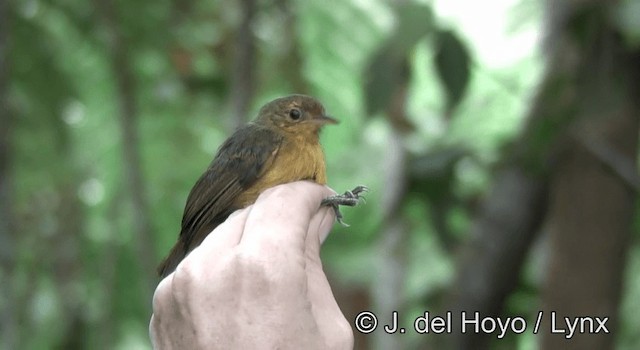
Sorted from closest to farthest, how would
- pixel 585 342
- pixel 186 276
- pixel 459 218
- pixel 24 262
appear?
1. pixel 186 276
2. pixel 585 342
3. pixel 459 218
4. pixel 24 262

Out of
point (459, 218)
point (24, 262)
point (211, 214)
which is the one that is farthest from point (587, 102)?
point (24, 262)

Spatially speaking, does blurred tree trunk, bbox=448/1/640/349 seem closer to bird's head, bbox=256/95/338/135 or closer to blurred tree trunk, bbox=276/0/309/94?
blurred tree trunk, bbox=276/0/309/94

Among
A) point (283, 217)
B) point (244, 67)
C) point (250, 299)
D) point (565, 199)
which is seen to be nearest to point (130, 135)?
point (244, 67)

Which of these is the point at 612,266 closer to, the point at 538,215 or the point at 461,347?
the point at 538,215

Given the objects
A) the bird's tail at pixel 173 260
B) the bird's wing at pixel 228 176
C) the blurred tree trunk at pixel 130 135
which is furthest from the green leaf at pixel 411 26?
the bird's tail at pixel 173 260

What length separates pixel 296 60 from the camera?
13.4 feet

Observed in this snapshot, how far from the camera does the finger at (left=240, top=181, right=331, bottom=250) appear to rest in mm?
1769

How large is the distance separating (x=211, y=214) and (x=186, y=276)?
632 millimetres

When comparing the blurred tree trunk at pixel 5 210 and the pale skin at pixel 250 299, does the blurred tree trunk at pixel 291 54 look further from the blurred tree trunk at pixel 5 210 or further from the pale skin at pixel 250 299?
the pale skin at pixel 250 299

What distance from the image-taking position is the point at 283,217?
1859 mm

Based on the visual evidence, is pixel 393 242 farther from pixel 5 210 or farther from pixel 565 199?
pixel 5 210

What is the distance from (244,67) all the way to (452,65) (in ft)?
2.47

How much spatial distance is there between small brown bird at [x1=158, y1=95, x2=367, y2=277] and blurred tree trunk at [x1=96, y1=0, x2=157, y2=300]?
1068mm

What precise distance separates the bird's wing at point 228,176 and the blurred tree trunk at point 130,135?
1125 millimetres
